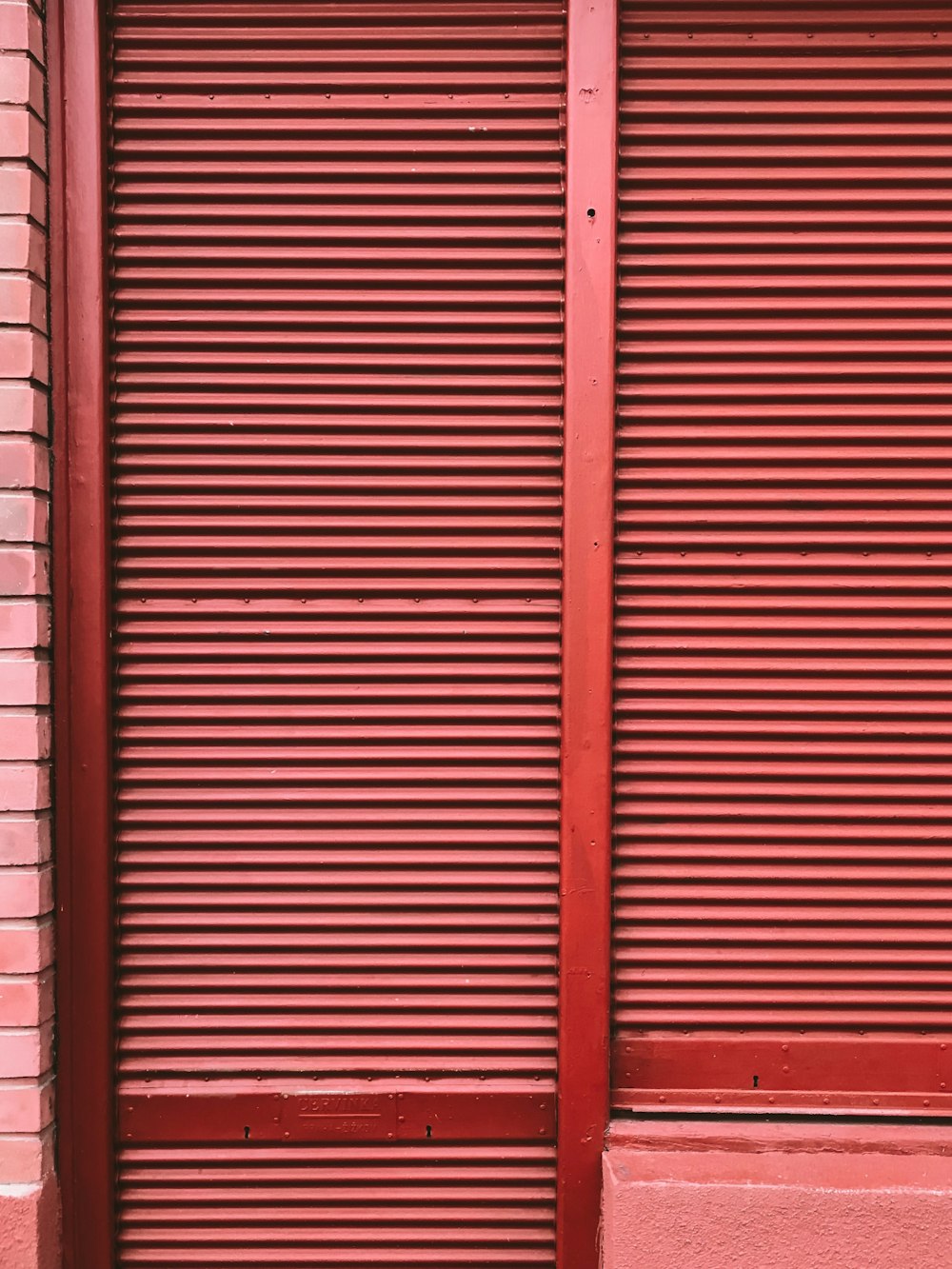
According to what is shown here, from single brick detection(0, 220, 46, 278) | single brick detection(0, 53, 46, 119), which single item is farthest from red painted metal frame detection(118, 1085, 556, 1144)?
single brick detection(0, 53, 46, 119)

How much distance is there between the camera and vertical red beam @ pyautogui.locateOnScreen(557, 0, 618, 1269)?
2113 mm

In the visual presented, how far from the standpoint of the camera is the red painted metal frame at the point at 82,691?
6.95ft

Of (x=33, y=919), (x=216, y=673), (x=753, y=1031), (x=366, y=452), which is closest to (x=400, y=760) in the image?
(x=216, y=673)

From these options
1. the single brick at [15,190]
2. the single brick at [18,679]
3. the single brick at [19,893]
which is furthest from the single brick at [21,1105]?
the single brick at [15,190]

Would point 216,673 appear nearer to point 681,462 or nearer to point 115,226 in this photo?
point 115,226

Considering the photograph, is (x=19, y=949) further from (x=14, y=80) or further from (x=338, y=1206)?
(x=14, y=80)

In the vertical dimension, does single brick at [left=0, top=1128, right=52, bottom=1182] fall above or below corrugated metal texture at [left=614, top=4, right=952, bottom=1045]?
below

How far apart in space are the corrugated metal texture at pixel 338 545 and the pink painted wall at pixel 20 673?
217 millimetres

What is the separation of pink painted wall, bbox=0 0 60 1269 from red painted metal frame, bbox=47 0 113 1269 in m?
0.07

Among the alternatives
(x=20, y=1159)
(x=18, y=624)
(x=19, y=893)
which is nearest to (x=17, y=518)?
(x=18, y=624)

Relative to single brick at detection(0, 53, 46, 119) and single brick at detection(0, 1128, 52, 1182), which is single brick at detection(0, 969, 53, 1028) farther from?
single brick at detection(0, 53, 46, 119)

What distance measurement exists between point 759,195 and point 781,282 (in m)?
0.24

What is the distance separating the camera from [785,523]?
2.19 m

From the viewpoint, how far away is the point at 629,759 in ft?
7.22
